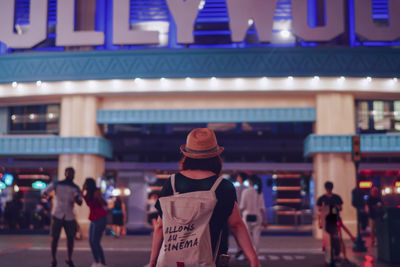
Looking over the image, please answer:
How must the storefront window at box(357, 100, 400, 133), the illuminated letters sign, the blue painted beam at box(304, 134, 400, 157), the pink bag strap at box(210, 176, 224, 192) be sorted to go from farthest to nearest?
the storefront window at box(357, 100, 400, 133) < the blue painted beam at box(304, 134, 400, 157) < the illuminated letters sign < the pink bag strap at box(210, 176, 224, 192)

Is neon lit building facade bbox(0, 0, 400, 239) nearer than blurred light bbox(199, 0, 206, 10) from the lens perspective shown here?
Yes

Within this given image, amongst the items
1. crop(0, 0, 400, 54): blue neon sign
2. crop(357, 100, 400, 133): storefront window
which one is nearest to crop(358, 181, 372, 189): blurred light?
crop(357, 100, 400, 133): storefront window

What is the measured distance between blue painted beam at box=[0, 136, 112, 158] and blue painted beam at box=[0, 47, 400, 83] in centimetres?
246

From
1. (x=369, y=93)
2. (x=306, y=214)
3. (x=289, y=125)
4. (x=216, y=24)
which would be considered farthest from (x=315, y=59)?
(x=306, y=214)

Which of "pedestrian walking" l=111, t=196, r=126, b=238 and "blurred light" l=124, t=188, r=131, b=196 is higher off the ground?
"blurred light" l=124, t=188, r=131, b=196

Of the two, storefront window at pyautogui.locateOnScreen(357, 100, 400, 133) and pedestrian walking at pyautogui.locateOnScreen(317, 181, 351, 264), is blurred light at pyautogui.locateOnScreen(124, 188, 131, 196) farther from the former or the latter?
pedestrian walking at pyautogui.locateOnScreen(317, 181, 351, 264)

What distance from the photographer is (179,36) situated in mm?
18391

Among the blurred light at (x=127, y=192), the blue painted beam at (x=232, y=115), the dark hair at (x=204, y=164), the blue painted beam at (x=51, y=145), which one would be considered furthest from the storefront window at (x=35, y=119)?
the dark hair at (x=204, y=164)

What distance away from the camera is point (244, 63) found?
18391 millimetres

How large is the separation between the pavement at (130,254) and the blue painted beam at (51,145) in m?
3.52

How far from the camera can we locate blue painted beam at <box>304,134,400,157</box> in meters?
18.6

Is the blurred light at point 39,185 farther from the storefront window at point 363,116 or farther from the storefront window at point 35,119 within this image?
the storefront window at point 363,116

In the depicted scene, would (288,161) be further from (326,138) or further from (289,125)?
(326,138)

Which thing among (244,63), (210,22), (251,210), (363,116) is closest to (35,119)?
(210,22)
